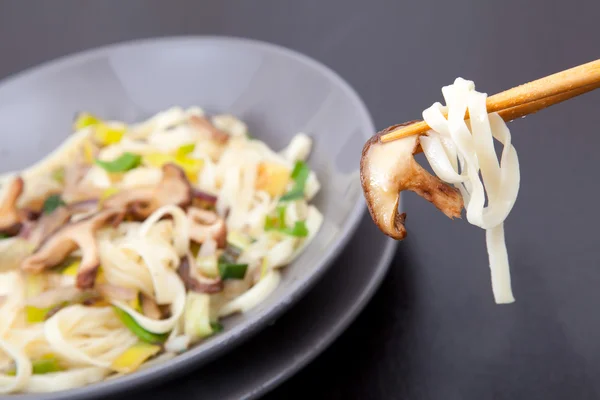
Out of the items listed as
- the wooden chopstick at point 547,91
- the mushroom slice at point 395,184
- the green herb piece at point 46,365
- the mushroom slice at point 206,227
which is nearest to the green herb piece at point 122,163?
the mushroom slice at point 206,227

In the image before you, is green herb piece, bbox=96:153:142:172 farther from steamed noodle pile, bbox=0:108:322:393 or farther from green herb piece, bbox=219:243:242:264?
green herb piece, bbox=219:243:242:264

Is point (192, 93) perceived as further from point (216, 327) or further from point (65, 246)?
point (216, 327)

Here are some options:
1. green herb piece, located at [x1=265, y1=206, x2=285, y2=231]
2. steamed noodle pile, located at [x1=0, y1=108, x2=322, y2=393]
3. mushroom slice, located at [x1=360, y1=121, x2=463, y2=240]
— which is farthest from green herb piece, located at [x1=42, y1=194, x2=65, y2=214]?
mushroom slice, located at [x1=360, y1=121, x2=463, y2=240]

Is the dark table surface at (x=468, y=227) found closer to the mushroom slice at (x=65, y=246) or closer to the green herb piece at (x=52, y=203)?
the mushroom slice at (x=65, y=246)

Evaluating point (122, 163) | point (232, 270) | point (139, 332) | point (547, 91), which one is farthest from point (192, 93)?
point (547, 91)

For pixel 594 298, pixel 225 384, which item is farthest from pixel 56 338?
pixel 594 298

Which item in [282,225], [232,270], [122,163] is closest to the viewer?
[232,270]
